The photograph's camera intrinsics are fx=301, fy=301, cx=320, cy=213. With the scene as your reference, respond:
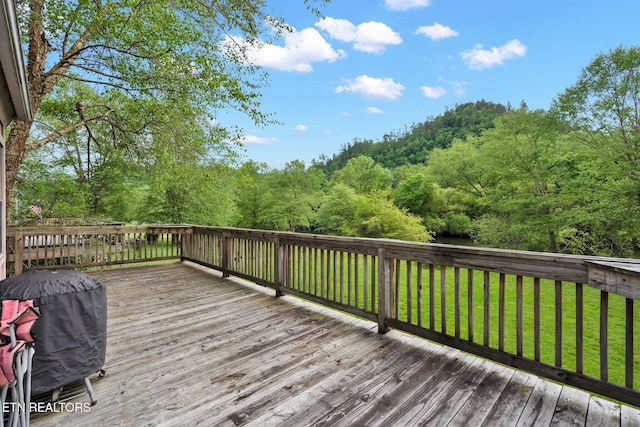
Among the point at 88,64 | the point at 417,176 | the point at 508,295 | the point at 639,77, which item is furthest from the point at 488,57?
the point at 88,64

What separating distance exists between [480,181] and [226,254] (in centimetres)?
2193

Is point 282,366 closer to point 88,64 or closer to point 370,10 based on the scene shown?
point 88,64

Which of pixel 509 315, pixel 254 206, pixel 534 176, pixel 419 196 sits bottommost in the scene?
pixel 509 315

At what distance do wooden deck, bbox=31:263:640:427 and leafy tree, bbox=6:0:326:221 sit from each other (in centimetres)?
465

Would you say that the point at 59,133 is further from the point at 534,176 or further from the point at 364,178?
the point at 364,178

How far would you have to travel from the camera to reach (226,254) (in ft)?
17.7

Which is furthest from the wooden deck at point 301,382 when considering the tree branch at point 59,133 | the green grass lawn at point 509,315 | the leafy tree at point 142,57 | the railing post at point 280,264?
the leafy tree at point 142,57

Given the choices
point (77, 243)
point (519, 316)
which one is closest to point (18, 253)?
point (77, 243)

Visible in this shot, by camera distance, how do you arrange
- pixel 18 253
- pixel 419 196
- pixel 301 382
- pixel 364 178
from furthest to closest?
pixel 364 178, pixel 419 196, pixel 18 253, pixel 301 382

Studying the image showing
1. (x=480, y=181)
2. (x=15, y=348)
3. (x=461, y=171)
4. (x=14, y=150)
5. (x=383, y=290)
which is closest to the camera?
(x=15, y=348)

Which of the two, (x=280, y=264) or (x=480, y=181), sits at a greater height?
(x=480, y=181)

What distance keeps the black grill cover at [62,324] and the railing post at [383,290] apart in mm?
2291

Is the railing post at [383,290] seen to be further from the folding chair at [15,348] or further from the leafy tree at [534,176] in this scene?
the leafy tree at [534,176]

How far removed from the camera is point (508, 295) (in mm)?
9203
